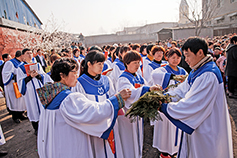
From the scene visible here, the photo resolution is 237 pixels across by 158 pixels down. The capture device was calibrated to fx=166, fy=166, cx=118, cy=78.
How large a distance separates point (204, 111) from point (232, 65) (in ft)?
20.3

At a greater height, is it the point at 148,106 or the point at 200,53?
the point at 200,53

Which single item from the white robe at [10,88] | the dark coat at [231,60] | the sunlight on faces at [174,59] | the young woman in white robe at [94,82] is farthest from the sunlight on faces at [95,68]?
the dark coat at [231,60]

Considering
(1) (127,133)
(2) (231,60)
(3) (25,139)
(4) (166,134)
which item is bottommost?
(3) (25,139)

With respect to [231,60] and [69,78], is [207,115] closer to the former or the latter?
[69,78]

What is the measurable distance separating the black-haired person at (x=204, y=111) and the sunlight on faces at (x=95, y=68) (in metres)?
1.32

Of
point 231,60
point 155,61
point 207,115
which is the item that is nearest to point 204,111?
point 207,115

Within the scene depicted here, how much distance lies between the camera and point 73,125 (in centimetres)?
201

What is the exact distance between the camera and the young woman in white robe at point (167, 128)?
3430 millimetres

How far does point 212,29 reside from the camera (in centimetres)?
3169

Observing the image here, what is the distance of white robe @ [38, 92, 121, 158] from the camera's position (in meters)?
1.95

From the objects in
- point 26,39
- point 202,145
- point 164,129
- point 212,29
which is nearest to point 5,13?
point 26,39

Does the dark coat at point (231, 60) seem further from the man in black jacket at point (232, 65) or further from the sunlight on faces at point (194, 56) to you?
the sunlight on faces at point (194, 56)

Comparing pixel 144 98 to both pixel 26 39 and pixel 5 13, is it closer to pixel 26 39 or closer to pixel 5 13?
pixel 26 39

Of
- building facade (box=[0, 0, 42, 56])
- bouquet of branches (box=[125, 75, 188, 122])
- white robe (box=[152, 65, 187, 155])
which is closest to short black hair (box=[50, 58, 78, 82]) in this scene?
bouquet of branches (box=[125, 75, 188, 122])
